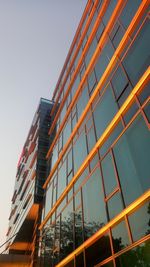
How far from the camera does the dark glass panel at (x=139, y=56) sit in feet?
30.9

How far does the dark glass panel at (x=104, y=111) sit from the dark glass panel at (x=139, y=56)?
5.27 feet

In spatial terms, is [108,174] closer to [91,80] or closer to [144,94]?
[144,94]

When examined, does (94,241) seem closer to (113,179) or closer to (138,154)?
(113,179)

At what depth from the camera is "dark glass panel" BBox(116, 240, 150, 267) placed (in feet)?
22.1

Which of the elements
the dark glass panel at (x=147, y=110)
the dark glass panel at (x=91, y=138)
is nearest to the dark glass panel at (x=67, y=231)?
the dark glass panel at (x=91, y=138)

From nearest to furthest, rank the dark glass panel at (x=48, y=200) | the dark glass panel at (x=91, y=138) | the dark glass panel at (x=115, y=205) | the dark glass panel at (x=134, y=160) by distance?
the dark glass panel at (x=134, y=160), the dark glass panel at (x=115, y=205), the dark glass panel at (x=91, y=138), the dark glass panel at (x=48, y=200)

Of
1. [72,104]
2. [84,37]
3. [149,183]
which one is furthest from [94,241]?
[84,37]

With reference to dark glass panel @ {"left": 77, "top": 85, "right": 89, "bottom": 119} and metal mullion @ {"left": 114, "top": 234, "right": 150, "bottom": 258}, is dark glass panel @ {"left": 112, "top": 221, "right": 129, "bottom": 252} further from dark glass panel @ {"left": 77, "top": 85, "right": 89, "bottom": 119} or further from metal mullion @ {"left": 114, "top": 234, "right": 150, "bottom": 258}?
dark glass panel @ {"left": 77, "top": 85, "right": 89, "bottom": 119}

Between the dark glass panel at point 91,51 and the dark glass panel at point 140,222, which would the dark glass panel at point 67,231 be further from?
the dark glass panel at point 91,51

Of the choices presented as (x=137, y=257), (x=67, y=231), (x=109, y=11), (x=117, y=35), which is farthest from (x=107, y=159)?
(x=109, y=11)

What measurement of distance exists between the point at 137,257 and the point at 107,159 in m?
4.19

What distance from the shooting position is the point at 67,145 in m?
17.9

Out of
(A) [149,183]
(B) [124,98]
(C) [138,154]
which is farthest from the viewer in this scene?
(B) [124,98]

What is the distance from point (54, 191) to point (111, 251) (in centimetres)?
1014
